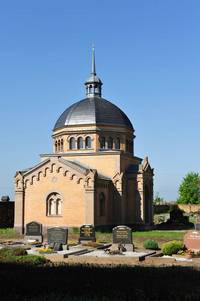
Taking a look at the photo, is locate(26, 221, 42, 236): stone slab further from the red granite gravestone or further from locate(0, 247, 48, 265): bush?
the red granite gravestone

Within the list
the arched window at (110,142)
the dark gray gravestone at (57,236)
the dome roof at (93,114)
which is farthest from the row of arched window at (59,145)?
Answer: the dark gray gravestone at (57,236)

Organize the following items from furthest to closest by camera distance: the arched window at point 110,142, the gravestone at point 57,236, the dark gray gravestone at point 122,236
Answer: the arched window at point 110,142, the gravestone at point 57,236, the dark gray gravestone at point 122,236

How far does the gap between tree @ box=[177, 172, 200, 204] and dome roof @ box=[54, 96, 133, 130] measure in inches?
1713

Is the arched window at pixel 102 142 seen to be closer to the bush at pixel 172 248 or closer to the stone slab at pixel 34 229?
the stone slab at pixel 34 229

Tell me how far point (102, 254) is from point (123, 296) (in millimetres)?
15564

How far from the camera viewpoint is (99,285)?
36.8ft

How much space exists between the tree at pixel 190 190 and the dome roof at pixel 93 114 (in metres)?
43.5

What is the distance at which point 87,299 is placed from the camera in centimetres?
902

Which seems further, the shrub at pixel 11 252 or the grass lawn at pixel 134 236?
the grass lawn at pixel 134 236

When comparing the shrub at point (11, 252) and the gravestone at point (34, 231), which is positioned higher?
the gravestone at point (34, 231)

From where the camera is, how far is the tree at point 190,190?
3428 inches

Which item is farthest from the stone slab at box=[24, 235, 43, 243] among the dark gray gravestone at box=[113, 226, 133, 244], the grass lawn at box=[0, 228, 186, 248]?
the dark gray gravestone at box=[113, 226, 133, 244]

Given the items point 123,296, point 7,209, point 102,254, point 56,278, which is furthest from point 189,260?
point 7,209

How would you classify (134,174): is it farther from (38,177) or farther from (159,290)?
(159,290)
